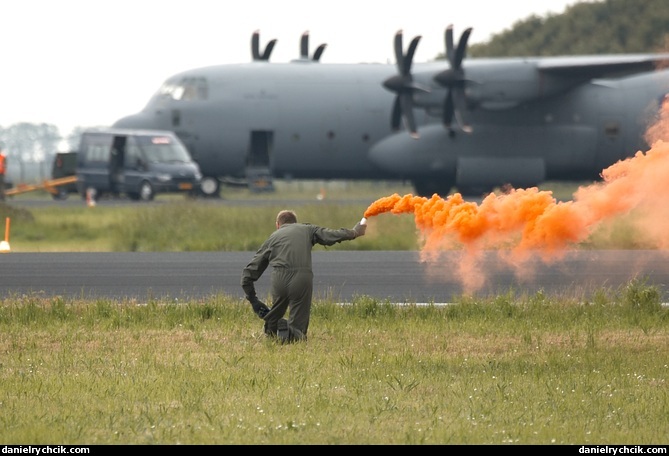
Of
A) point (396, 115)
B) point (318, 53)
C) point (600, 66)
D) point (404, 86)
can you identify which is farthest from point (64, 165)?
point (600, 66)

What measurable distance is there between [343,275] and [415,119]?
22.4 m

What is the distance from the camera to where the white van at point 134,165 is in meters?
42.2

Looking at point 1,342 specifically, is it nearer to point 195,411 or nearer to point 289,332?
point 289,332

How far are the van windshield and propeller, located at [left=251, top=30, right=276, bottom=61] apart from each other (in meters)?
5.33

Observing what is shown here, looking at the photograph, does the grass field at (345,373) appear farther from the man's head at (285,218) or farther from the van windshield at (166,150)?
the van windshield at (166,150)

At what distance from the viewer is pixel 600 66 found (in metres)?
40.0

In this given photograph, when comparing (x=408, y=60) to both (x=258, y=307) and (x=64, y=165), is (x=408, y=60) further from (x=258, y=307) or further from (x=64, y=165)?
(x=258, y=307)

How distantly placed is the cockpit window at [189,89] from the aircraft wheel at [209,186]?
3523 millimetres

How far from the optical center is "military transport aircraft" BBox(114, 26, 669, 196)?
4075 cm

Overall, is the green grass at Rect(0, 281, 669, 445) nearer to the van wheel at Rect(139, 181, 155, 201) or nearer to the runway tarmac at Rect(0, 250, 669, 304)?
the runway tarmac at Rect(0, 250, 669, 304)

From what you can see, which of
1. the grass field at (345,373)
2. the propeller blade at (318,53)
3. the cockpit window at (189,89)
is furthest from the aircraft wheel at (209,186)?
the grass field at (345,373)

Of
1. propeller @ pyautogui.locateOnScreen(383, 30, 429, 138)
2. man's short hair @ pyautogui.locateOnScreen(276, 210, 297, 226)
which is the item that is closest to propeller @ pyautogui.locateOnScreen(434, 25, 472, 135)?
propeller @ pyautogui.locateOnScreen(383, 30, 429, 138)

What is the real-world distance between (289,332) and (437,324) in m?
2.35
